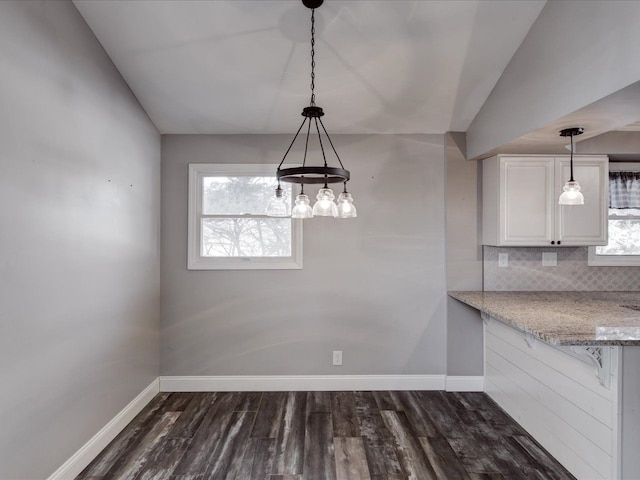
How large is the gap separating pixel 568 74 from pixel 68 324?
3.10m

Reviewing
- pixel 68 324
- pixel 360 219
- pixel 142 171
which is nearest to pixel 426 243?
pixel 360 219

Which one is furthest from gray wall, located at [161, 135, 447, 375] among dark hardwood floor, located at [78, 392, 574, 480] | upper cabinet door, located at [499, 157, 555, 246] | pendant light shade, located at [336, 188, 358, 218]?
pendant light shade, located at [336, 188, 358, 218]

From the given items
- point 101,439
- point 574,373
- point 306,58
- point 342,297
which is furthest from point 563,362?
point 101,439

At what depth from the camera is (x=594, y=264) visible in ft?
11.0

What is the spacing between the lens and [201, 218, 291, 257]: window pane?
11.4ft

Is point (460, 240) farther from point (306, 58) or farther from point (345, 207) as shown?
point (306, 58)

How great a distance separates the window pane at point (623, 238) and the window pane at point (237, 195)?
3.02 metres

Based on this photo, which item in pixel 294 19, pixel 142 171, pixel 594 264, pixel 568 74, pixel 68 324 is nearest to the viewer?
pixel 568 74

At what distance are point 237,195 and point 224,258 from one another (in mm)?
601

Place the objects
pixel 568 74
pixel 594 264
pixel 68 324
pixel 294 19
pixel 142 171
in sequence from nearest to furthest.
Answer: pixel 568 74, pixel 68 324, pixel 294 19, pixel 142 171, pixel 594 264

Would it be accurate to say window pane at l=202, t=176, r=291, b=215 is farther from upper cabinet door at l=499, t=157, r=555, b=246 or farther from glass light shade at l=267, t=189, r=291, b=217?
upper cabinet door at l=499, t=157, r=555, b=246

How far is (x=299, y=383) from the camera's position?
3.42m

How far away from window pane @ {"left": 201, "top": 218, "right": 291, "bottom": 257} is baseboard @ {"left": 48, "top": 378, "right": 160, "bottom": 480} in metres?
1.34

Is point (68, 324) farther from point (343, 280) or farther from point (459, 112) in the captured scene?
point (459, 112)
